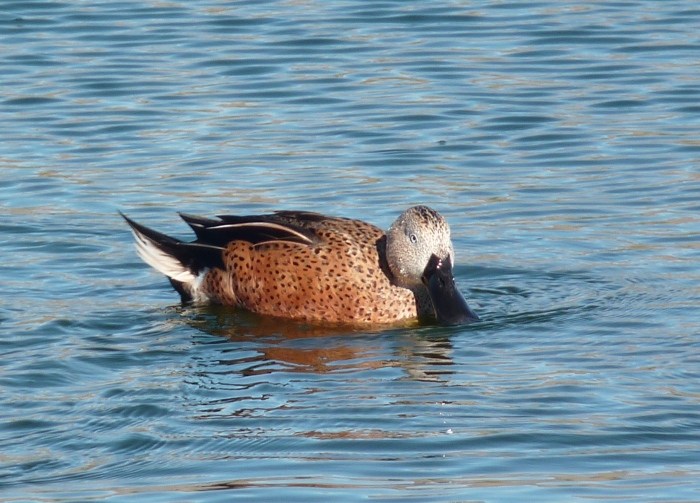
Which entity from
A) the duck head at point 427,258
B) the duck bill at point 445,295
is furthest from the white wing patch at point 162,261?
the duck bill at point 445,295

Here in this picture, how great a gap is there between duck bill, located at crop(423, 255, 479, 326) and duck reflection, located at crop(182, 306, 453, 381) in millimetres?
100

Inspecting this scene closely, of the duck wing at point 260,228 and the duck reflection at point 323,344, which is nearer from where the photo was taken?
the duck reflection at point 323,344

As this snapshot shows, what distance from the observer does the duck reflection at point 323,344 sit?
24.9 ft

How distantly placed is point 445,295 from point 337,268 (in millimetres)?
652

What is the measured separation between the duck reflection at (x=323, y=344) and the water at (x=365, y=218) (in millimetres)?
29

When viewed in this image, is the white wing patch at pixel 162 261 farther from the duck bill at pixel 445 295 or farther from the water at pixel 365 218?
the duck bill at pixel 445 295

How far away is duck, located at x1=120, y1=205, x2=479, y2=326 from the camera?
8609 mm

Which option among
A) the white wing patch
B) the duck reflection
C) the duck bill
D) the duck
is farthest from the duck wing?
the duck bill

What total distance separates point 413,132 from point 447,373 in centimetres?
547

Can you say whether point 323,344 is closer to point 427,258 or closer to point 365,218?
point 427,258

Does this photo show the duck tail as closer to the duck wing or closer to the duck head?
the duck wing

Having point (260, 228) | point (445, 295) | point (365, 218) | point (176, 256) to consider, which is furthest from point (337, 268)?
point (365, 218)

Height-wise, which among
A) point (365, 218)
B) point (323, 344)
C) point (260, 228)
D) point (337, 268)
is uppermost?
point (260, 228)

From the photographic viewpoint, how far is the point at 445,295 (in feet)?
27.9
